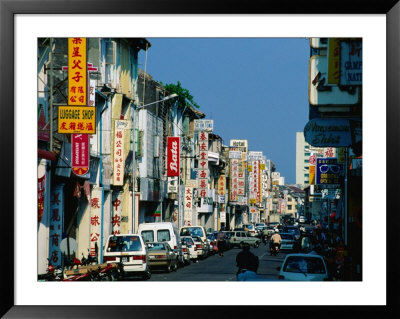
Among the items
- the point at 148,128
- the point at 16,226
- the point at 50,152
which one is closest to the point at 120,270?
the point at 50,152

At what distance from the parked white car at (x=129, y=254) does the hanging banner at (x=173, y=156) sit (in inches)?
1213

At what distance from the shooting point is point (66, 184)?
3744 centimetres

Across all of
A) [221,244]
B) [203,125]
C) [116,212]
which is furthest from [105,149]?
[203,125]

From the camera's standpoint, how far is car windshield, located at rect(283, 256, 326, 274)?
65.6ft

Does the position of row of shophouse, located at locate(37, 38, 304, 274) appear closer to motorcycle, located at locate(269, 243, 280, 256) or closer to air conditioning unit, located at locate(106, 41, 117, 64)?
air conditioning unit, located at locate(106, 41, 117, 64)

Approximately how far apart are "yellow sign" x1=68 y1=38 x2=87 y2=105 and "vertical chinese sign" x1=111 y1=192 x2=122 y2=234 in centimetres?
Answer: 1706

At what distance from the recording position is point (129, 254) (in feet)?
98.6

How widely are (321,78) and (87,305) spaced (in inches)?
372

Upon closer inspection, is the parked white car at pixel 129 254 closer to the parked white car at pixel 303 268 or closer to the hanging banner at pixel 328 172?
the parked white car at pixel 303 268

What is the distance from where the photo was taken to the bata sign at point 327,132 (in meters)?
19.2

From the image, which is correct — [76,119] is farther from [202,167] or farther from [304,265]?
[202,167]
